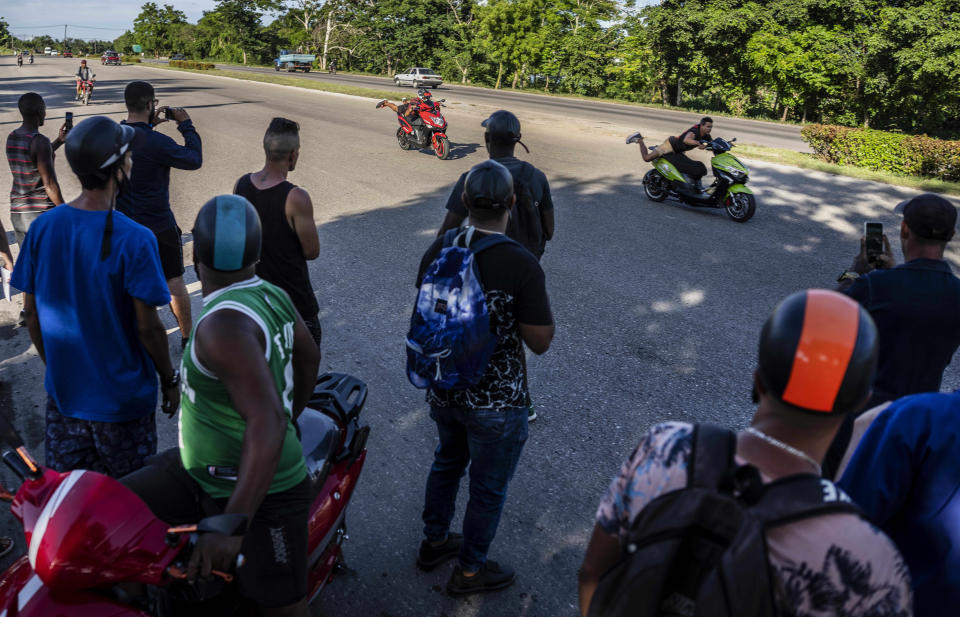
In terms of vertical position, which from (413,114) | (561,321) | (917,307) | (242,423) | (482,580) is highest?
(413,114)

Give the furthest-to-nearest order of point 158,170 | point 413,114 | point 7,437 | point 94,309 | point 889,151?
point 889,151 → point 413,114 → point 158,170 → point 94,309 → point 7,437

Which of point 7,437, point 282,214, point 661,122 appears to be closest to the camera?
point 7,437

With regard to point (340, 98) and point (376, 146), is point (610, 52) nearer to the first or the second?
point (340, 98)

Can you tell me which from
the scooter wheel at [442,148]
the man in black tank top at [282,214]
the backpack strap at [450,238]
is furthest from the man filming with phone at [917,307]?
the scooter wheel at [442,148]

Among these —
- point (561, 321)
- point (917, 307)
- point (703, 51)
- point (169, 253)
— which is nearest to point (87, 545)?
point (917, 307)

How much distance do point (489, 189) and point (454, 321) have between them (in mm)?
550

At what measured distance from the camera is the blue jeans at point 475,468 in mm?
2775

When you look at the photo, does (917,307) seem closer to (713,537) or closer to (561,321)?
(713,537)

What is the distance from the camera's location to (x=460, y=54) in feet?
169

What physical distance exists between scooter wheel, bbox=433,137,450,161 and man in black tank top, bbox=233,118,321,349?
36.4 ft

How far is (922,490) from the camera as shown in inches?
67.2

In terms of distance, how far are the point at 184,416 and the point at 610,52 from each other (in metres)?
44.2

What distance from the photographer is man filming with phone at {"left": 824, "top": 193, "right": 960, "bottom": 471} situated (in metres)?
2.80

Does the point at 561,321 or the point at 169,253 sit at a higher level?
the point at 169,253
